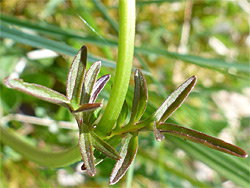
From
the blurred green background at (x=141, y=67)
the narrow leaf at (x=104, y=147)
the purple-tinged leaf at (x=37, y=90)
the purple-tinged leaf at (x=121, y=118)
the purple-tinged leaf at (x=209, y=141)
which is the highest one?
the purple-tinged leaf at (x=37, y=90)

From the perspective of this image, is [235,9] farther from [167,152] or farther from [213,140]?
[213,140]

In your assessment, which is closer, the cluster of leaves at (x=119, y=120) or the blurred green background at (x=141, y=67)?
the cluster of leaves at (x=119, y=120)

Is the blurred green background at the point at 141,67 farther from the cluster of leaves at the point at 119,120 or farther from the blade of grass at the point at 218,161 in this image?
the cluster of leaves at the point at 119,120

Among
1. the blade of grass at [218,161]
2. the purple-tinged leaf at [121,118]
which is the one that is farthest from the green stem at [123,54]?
the blade of grass at [218,161]

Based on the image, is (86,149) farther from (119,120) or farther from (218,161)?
(218,161)

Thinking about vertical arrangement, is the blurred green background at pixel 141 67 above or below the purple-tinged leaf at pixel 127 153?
below

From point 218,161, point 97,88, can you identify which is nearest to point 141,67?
point 218,161
